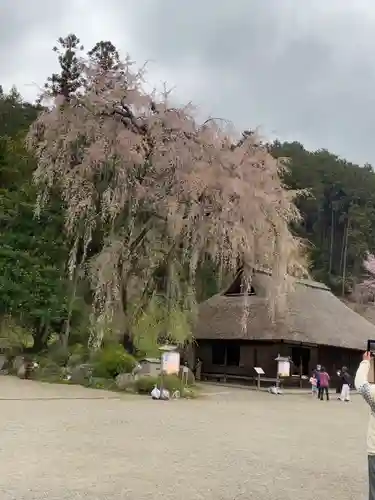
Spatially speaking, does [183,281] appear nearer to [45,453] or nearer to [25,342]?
[25,342]

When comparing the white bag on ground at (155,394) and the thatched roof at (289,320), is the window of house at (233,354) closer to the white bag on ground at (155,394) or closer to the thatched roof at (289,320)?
the thatched roof at (289,320)

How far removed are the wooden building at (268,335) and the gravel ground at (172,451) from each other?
8355 mm

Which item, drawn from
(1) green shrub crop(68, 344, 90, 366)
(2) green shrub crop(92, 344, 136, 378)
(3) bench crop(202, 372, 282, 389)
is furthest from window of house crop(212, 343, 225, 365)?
(2) green shrub crop(92, 344, 136, 378)

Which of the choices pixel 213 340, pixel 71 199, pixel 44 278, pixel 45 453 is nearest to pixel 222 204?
pixel 71 199

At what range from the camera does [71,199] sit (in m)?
17.5

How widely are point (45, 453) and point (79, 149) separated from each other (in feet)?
40.9

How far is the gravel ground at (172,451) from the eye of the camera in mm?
5336

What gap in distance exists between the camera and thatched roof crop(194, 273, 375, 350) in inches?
853

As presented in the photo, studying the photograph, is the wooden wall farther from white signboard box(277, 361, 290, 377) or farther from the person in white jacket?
the person in white jacket

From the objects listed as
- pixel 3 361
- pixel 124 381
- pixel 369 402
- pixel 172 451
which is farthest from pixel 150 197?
pixel 369 402

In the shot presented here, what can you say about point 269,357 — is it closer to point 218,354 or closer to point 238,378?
point 238,378

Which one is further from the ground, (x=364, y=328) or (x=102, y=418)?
(x=364, y=328)

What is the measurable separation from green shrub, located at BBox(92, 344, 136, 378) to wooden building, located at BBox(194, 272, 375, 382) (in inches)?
222

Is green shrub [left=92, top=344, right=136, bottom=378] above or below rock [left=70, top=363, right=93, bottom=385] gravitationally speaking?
above
